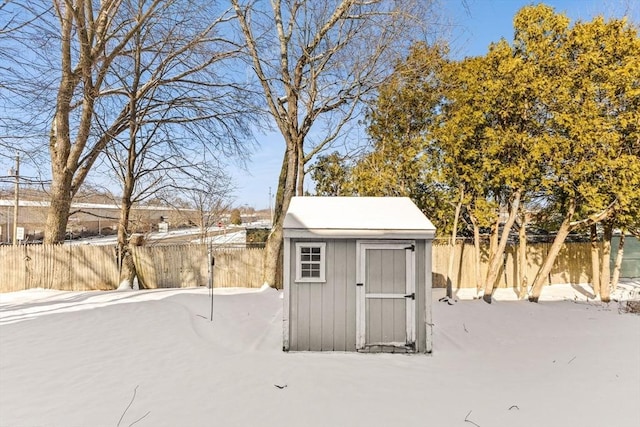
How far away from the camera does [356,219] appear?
488 centimetres

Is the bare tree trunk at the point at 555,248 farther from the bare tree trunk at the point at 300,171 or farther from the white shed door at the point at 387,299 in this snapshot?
the bare tree trunk at the point at 300,171

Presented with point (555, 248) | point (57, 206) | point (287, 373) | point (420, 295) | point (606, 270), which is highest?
point (57, 206)

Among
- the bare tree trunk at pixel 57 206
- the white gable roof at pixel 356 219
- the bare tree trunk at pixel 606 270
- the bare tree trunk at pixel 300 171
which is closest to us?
the white gable roof at pixel 356 219

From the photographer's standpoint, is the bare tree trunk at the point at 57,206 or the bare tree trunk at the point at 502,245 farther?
the bare tree trunk at the point at 57,206

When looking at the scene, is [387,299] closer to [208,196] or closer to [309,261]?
[309,261]

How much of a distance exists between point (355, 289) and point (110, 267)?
8.05 m

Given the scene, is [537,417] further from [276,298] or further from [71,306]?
[71,306]

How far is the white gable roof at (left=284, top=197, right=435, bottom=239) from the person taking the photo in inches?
181

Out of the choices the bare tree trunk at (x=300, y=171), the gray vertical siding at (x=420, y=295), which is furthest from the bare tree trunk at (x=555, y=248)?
the bare tree trunk at (x=300, y=171)

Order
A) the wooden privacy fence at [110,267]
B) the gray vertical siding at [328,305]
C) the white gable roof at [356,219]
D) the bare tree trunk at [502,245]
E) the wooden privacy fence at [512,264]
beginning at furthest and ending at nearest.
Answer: the wooden privacy fence at [512,264]
the wooden privacy fence at [110,267]
the bare tree trunk at [502,245]
the gray vertical siding at [328,305]
the white gable roof at [356,219]

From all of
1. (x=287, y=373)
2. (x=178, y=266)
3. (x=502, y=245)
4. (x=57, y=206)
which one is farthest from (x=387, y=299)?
(x=57, y=206)

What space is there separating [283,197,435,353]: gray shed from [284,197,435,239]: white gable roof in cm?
2

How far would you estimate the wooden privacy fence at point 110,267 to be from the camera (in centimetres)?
886

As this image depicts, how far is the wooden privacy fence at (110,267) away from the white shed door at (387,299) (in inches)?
226
